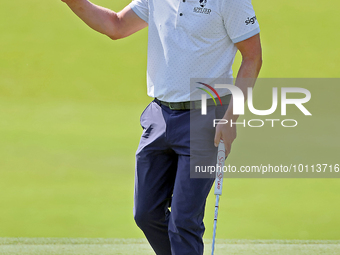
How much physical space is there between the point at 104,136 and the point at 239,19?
553 cm

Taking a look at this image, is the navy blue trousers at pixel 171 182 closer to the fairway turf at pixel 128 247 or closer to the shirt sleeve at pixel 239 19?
the shirt sleeve at pixel 239 19

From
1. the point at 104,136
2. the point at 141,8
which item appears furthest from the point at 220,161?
the point at 104,136

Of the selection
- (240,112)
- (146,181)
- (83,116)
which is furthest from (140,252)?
(83,116)

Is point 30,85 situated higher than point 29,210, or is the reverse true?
point 30,85

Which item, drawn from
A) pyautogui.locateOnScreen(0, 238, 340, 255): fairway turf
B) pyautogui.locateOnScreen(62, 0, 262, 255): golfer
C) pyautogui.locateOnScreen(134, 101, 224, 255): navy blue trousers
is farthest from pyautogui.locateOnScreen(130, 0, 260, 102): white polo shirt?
pyautogui.locateOnScreen(0, 238, 340, 255): fairway turf

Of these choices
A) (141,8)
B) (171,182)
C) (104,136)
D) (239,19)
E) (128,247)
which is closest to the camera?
(239,19)

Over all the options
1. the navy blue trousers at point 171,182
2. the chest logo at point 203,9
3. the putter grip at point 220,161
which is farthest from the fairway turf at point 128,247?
the chest logo at point 203,9

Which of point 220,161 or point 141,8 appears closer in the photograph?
point 220,161

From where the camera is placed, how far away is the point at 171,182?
2176 millimetres

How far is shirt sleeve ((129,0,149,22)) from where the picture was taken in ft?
7.43

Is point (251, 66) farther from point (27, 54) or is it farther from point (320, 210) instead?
point (27, 54)

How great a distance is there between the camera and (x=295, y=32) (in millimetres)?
9156

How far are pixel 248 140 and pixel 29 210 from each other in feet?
12.1

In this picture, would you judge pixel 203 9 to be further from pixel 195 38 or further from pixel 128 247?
pixel 128 247
